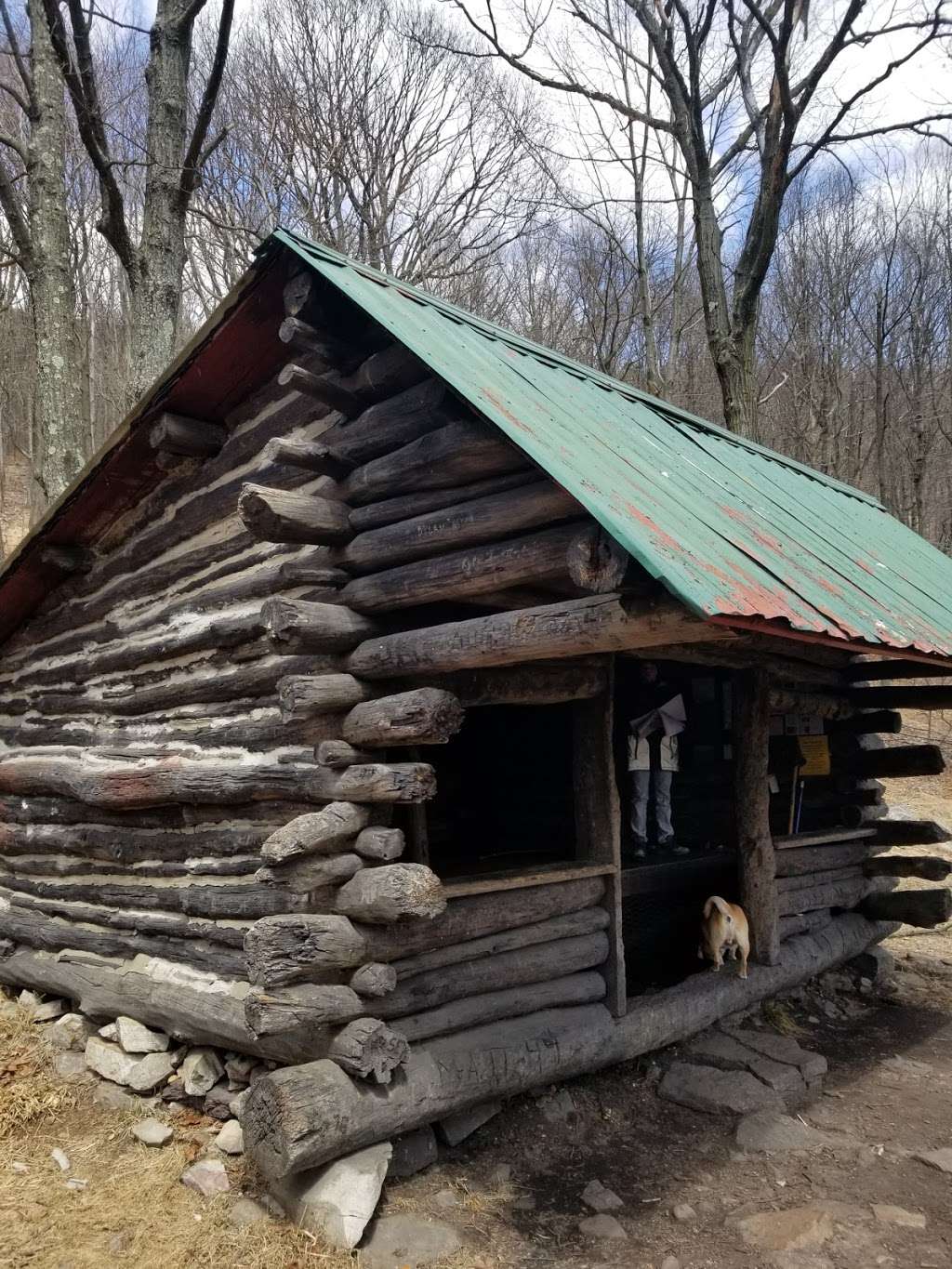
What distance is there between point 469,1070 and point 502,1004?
45 cm

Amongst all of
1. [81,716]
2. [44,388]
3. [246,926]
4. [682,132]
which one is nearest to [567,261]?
[682,132]

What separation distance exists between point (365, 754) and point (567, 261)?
2073 centimetres

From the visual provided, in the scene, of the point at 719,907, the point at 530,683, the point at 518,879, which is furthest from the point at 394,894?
the point at 719,907

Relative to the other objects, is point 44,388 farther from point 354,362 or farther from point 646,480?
point 646,480

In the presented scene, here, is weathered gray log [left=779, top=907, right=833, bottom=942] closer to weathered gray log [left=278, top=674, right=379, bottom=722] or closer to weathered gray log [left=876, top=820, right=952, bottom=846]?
weathered gray log [left=876, top=820, right=952, bottom=846]

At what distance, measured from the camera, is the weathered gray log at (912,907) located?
27.8 feet

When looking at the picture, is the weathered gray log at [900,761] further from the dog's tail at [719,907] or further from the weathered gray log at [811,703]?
the dog's tail at [719,907]

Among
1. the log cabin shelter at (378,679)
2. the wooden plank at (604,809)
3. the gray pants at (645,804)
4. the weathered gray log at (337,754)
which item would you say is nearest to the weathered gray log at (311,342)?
the log cabin shelter at (378,679)

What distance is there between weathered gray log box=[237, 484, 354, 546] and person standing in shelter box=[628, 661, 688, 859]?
3.50 m

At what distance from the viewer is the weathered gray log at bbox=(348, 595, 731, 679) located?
3547 millimetres

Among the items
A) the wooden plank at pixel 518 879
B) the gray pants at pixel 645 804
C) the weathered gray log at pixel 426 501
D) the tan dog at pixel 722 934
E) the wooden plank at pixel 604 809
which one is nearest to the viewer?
the weathered gray log at pixel 426 501

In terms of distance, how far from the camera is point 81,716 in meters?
6.95

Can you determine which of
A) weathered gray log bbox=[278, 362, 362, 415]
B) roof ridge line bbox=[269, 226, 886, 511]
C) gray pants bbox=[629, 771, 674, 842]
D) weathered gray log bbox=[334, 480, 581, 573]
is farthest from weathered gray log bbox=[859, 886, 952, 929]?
weathered gray log bbox=[278, 362, 362, 415]

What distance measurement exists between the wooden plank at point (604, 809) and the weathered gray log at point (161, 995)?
81.4 inches
